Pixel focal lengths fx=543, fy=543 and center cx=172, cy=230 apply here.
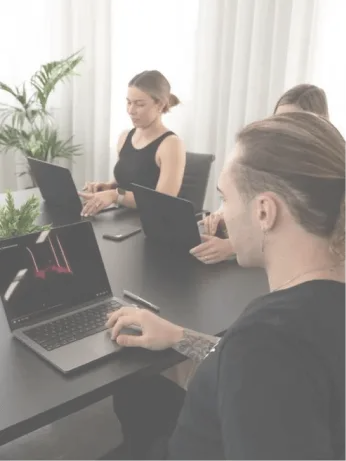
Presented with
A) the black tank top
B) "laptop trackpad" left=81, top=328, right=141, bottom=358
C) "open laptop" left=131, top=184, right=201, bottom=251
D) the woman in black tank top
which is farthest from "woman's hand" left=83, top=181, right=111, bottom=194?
"laptop trackpad" left=81, top=328, right=141, bottom=358

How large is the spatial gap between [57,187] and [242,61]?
1486mm

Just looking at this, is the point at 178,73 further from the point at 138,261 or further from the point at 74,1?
the point at 138,261

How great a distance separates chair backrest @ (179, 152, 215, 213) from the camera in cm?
268

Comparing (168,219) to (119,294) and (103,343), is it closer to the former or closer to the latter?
(119,294)

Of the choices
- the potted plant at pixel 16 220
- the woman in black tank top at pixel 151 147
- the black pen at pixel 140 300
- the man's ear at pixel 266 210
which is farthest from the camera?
the woman in black tank top at pixel 151 147

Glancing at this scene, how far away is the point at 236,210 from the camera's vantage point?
875mm

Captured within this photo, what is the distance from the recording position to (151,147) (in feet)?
8.26

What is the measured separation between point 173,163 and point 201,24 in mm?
1202

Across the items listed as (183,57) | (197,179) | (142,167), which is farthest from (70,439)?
(183,57)

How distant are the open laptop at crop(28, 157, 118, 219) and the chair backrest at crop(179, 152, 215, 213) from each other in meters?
0.55

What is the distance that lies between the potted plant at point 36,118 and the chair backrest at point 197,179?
140 cm

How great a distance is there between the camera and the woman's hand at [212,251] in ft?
5.49

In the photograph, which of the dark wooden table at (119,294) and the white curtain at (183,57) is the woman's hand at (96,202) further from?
the white curtain at (183,57)

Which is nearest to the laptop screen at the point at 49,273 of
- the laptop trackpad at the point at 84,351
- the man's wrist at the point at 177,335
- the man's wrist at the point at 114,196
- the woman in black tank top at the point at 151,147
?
the laptop trackpad at the point at 84,351
